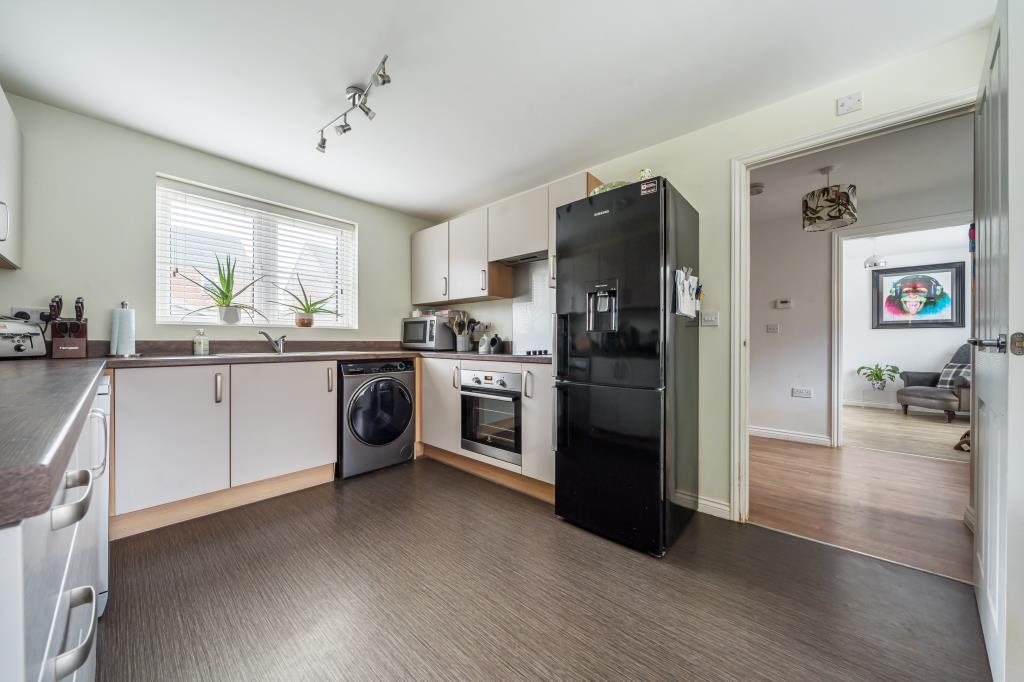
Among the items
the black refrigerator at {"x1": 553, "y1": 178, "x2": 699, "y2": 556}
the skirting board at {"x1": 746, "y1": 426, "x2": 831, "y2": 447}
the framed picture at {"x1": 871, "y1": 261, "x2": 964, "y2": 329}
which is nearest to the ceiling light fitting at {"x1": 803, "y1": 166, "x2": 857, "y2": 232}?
the black refrigerator at {"x1": 553, "y1": 178, "x2": 699, "y2": 556}

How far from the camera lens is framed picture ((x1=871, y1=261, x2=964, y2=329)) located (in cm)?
551

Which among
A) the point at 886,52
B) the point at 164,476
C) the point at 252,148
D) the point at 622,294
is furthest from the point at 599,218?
the point at 164,476

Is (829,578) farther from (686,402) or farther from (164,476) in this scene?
(164,476)

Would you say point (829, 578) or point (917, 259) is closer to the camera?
point (829, 578)

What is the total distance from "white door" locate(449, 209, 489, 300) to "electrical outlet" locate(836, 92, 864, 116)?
7.54 feet

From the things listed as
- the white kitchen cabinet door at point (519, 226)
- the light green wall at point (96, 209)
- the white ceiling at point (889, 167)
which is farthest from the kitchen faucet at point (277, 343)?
the white ceiling at point (889, 167)

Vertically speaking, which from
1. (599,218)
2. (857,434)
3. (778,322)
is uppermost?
(599,218)

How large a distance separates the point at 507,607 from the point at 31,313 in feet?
9.56

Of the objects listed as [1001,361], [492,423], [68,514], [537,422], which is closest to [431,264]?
[492,423]

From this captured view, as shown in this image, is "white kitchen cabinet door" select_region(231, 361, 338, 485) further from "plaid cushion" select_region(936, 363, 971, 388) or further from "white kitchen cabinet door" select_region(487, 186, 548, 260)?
"plaid cushion" select_region(936, 363, 971, 388)

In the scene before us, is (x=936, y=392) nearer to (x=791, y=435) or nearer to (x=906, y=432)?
(x=906, y=432)

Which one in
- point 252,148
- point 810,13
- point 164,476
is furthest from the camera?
point 252,148

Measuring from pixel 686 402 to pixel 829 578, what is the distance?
3.07ft

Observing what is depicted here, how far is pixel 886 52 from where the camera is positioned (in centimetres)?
179
